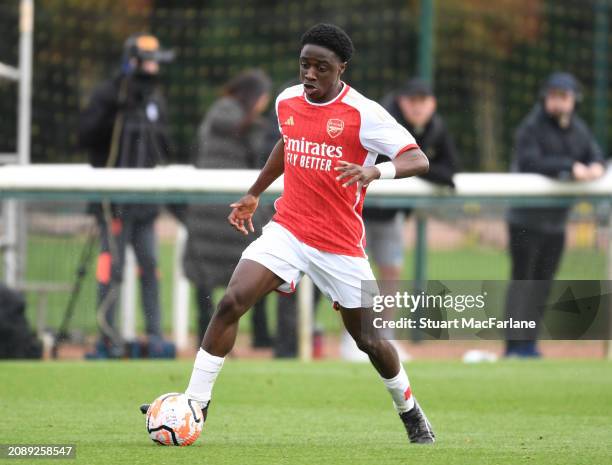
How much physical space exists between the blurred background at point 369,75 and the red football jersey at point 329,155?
15.1 ft

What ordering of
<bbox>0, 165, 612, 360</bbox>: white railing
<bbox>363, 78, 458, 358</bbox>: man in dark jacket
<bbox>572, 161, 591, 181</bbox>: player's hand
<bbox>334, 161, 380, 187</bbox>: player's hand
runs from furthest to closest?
<bbox>572, 161, 591, 181</bbox>: player's hand < <bbox>363, 78, 458, 358</bbox>: man in dark jacket < <bbox>0, 165, 612, 360</bbox>: white railing < <bbox>334, 161, 380, 187</bbox>: player's hand

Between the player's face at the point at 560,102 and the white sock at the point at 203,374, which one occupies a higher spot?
the player's face at the point at 560,102

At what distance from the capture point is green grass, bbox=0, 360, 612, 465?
6.91 metres

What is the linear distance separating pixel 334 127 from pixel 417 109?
183 inches

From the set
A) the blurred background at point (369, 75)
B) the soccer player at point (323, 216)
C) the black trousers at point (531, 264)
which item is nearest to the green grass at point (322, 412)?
the soccer player at point (323, 216)

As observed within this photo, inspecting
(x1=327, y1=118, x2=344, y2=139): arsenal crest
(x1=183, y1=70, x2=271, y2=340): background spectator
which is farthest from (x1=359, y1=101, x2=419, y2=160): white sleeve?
(x1=183, y1=70, x2=271, y2=340): background spectator

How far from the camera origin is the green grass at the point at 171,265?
11.8 meters

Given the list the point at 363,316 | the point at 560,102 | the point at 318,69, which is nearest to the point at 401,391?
the point at 363,316

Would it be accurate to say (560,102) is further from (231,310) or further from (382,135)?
(231,310)

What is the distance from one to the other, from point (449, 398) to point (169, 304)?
462 cm

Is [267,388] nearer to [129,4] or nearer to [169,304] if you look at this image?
[169,304]

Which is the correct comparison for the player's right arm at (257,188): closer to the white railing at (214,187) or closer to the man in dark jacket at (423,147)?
the white railing at (214,187)

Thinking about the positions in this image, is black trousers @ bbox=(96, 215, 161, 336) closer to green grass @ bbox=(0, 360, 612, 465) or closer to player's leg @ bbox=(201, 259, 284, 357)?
green grass @ bbox=(0, 360, 612, 465)

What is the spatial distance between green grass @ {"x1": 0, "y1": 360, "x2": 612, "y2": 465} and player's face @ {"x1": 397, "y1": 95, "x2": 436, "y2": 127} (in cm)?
208
